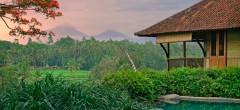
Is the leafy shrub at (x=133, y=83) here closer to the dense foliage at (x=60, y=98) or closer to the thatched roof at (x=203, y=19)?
the thatched roof at (x=203, y=19)

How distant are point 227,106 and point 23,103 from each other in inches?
399

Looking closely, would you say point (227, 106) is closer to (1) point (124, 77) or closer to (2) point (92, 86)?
(1) point (124, 77)

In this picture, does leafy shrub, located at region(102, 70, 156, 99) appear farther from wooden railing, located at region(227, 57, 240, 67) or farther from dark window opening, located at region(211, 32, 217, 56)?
dark window opening, located at region(211, 32, 217, 56)

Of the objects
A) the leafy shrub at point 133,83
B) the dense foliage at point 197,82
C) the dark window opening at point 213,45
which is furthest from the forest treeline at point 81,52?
the leafy shrub at point 133,83

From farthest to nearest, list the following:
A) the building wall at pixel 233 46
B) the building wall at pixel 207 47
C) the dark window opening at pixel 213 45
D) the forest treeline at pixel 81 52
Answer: the forest treeline at pixel 81 52, the building wall at pixel 207 47, the dark window opening at pixel 213 45, the building wall at pixel 233 46

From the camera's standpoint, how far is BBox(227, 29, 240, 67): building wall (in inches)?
760

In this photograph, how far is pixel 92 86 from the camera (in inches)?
289

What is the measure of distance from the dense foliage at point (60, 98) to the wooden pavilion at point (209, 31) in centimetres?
1247

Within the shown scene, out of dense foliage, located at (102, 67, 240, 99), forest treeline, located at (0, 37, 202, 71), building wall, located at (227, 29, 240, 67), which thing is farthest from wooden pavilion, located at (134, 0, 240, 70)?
forest treeline, located at (0, 37, 202, 71)

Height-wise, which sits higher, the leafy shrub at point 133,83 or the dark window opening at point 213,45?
the dark window opening at point 213,45

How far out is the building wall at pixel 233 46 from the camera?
19.3 meters

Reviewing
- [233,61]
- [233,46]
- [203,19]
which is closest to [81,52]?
[203,19]

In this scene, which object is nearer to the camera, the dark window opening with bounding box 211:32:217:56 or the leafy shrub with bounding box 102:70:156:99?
the leafy shrub with bounding box 102:70:156:99

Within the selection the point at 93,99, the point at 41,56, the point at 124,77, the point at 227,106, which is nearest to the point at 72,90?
the point at 93,99
